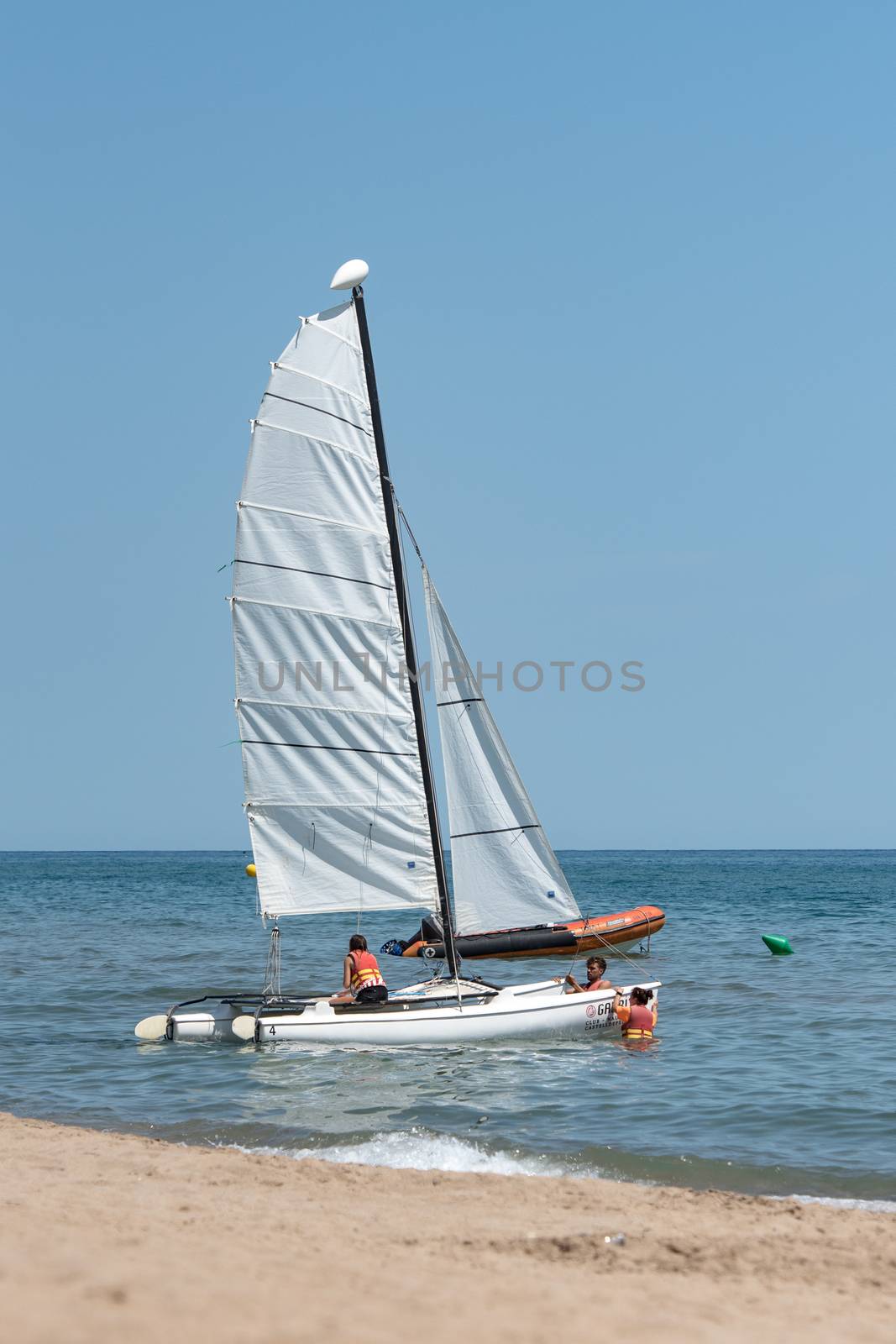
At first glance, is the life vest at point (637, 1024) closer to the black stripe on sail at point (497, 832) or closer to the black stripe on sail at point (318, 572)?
the black stripe on sail at point (497, 832)

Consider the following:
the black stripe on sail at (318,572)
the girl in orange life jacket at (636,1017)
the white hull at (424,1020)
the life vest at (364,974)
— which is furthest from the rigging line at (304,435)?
the girl in orange life jacket at (636,1017)

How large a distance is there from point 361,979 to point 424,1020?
114cm

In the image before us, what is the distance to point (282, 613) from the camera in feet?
58.3

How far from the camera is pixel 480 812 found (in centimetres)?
1917

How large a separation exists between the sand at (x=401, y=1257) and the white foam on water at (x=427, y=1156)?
0.54m

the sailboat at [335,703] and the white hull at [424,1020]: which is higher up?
the sailboat at [335,703]

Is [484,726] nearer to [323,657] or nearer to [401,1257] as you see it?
[323,657]

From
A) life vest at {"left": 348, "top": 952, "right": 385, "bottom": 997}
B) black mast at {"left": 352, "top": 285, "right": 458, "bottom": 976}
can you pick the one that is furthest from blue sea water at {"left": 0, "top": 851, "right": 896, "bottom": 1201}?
black mast at {"left": 352, "top": 285, "right": 458, "bottom": 976}

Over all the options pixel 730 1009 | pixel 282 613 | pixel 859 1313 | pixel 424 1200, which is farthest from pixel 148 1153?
pixel 730 1009

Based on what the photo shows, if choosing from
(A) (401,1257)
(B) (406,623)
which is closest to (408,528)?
(B) (406,623)

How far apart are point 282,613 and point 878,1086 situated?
10.0m

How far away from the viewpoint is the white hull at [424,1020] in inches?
671

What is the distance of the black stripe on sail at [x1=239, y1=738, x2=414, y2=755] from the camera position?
1788 centimetres

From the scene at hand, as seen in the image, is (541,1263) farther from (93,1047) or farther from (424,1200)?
(93,1047)
